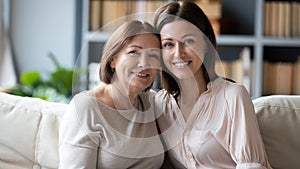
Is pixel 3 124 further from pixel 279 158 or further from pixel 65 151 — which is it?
pixel 279 158

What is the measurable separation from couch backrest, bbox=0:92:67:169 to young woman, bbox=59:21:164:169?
0.14 metres

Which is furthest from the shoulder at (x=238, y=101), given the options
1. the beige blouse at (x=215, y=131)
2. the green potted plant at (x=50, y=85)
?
the green potted plant at (x=50, y=85)

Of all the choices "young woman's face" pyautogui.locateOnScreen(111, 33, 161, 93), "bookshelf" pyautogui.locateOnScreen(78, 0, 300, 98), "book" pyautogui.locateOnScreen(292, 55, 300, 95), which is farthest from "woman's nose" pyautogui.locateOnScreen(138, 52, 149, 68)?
"book" pyautogui.locateOnScreen(292, 55, 300, 95)

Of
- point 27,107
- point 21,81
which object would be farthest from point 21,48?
point 27,107

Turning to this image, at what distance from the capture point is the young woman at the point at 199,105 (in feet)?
5.27

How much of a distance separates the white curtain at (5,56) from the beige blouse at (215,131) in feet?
7.99

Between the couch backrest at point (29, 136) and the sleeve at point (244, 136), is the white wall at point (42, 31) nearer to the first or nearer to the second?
the couch backrest at point (29, 136)

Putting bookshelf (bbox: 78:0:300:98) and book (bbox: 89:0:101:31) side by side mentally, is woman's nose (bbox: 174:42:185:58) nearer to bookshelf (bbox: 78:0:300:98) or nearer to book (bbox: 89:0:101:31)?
bookshelf (bbox: 78:0:300:98)

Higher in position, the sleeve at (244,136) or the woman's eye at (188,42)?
the woman's eye at (188,42)

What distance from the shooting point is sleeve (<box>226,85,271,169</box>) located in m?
1.58

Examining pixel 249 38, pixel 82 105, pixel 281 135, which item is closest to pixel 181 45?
pixel 82 105

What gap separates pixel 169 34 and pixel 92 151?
1.38 ft

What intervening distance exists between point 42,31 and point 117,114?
2.51 meters

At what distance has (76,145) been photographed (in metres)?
1.62
